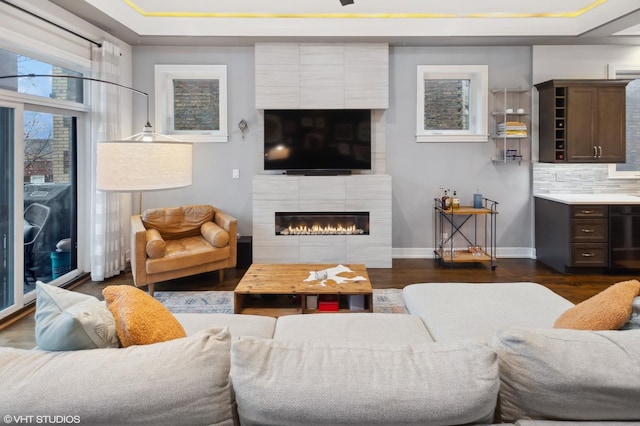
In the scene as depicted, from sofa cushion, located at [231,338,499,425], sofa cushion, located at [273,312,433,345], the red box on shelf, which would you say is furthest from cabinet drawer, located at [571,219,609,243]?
sofa cushion, located at [231,338,499,425]

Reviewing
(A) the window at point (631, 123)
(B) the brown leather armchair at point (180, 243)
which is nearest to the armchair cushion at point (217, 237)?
(B) the brown leather armchair at point (180, 243)

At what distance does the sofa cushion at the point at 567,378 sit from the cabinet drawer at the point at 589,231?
4108 millimetres

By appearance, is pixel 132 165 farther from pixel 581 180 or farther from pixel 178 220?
pixel 581 180

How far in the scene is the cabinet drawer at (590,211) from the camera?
476 centimetres

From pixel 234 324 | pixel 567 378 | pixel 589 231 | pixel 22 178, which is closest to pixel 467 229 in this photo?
pixel 589 231

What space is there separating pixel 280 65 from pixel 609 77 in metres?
4.08

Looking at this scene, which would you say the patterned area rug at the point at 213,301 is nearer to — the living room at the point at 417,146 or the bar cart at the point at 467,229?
the living room at the point at 417,146

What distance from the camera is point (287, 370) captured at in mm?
1065

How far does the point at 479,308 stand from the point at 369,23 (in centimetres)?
376

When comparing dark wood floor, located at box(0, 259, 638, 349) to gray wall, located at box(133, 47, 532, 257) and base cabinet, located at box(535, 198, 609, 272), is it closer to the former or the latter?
base cabinet, located at box(535, 198, 609, 272)

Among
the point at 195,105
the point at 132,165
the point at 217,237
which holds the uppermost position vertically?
the point at 195,105

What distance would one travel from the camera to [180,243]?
4.70m

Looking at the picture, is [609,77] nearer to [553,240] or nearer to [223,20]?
[553,240]

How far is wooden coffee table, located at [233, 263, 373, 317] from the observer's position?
314cm
